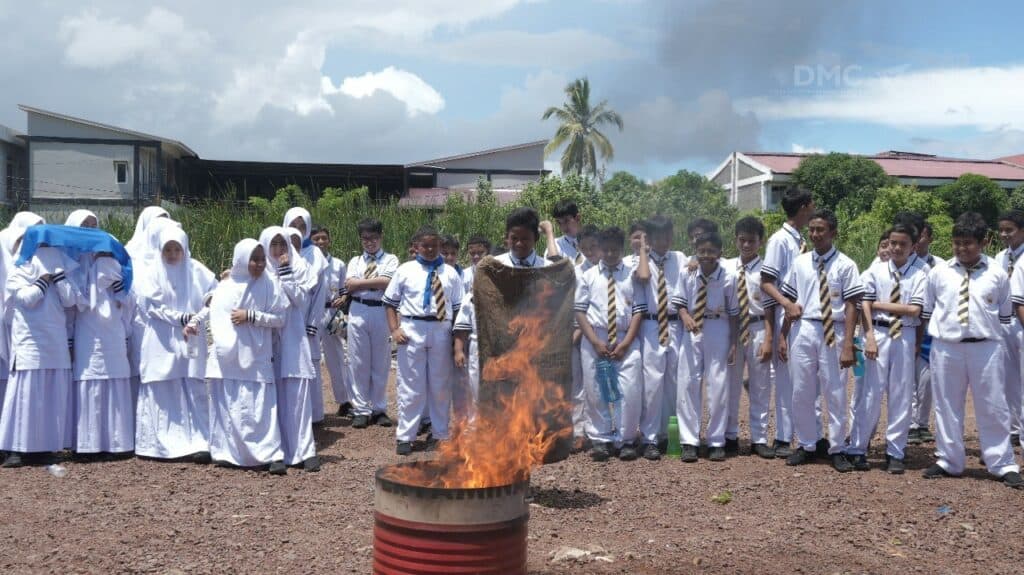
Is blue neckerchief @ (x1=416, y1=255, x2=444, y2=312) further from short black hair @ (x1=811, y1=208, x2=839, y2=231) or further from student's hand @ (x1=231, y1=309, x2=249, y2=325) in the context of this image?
short black hair @ (x1=811, y1=208, x2=839, y2=231)

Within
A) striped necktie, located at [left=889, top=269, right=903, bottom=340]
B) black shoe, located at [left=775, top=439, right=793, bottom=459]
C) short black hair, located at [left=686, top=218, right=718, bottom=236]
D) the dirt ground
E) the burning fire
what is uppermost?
short black hair, located at [left=686, top=218, right=718, bottom=236]

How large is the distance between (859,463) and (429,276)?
403 cm

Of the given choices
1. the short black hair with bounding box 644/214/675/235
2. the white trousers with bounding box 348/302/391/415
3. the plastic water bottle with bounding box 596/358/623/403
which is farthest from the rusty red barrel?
the white trousers with bounding box 348/302/391/415

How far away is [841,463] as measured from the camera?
7391 mm

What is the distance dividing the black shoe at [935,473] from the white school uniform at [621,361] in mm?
2345

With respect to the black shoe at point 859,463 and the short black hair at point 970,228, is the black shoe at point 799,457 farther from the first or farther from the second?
the short black hair at point 970,228

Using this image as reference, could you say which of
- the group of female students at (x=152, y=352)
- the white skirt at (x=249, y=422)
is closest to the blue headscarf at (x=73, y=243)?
the group of female students at (x=152, y=352)

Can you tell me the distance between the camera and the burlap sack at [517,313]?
5407mm

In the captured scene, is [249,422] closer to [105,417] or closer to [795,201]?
[105,417]

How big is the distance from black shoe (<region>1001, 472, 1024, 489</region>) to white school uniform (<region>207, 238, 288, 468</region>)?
5.63 m

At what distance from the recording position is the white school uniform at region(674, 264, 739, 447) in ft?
25.8

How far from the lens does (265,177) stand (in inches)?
1201

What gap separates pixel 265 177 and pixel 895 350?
2601cm

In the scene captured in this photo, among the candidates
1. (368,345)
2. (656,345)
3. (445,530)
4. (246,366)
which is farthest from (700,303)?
(445,530)
